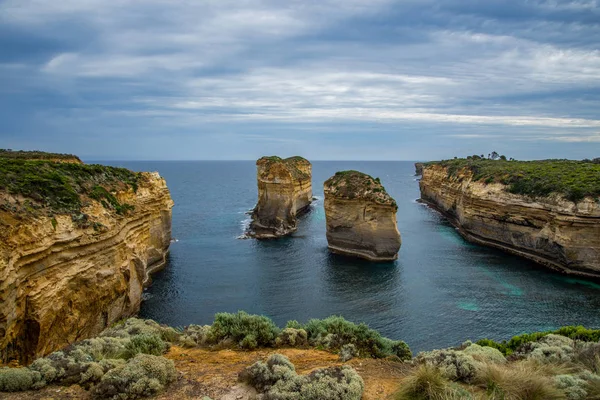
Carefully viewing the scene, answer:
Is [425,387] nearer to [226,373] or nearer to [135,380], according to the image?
[226,373]

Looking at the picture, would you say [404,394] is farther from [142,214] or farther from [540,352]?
[142,214]

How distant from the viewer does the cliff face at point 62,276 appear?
14695mm

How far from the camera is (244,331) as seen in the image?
13.6 metres

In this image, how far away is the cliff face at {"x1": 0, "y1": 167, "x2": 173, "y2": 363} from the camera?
48.2 ft

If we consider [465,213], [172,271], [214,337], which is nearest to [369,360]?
[214,337]

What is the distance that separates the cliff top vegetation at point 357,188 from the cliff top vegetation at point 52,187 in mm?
23016

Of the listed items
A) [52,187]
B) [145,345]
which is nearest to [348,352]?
[145,345]

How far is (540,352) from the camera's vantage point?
40.6 ft

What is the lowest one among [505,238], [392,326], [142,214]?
[392,326]

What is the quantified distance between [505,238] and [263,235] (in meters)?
29.2

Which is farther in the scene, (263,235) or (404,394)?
(263,235)

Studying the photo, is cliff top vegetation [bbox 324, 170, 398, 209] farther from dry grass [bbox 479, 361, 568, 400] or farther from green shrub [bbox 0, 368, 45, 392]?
green shrub [bbox 0, 368, 45, 392]

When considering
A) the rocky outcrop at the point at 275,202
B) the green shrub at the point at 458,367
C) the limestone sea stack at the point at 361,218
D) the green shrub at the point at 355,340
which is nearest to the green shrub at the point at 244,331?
the green shrub at the point at 355,340

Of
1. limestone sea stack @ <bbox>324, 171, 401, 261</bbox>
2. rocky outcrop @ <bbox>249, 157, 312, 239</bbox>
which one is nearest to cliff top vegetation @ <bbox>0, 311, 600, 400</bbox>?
limestone sea stack @ <bbox>324, 171, 401, 261</bbox>
